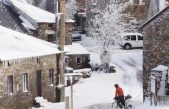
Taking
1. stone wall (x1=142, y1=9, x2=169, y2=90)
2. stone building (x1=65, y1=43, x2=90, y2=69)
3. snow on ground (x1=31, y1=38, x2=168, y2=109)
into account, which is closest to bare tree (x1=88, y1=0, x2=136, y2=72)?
snow on ground (x1=31, y1=38, x2=168, y2=109)

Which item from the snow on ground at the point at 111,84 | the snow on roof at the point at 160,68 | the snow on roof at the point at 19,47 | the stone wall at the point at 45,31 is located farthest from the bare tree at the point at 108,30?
the snow on roof at the point at 160,68

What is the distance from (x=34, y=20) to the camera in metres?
48.4

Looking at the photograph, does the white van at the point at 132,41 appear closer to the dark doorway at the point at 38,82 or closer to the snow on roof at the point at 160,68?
the dark doorway at the point at 38,82

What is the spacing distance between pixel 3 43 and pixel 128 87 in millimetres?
13136

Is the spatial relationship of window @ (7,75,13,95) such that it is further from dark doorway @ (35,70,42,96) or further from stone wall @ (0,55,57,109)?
dark doorway @ (35,70,42,96)

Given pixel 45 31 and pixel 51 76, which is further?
pixel 45 31

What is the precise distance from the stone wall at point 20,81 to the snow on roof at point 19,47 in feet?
1.58

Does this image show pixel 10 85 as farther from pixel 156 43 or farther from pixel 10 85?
pixel 156 43

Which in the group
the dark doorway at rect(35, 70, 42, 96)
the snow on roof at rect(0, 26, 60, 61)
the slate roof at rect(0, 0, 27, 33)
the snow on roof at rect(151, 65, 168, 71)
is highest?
the slate roof at rect(0, 0, 27, 33)

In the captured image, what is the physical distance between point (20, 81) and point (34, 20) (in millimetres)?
14896

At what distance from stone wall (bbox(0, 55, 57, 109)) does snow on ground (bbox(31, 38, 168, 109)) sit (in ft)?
8.09

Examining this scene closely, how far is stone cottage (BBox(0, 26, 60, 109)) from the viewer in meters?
32.5

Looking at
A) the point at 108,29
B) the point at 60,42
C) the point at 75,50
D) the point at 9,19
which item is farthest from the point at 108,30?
the point at 60,42

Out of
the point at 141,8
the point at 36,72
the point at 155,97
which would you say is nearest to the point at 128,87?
the point at 36,72
